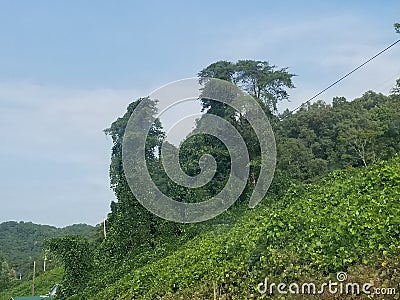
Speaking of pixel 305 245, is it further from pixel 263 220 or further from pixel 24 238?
pixel 24 238

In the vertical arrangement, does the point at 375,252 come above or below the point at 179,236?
below

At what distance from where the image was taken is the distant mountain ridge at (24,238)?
41.8 m

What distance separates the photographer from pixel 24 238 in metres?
46.9

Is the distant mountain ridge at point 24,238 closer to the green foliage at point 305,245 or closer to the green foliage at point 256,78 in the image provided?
the green foliage at point 256,78

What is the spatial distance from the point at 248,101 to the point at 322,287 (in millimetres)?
10758

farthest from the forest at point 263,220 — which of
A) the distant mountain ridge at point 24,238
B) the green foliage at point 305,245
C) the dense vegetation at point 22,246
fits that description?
the distant mountain ridge at point 24,238

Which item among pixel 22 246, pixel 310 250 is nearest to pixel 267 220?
pixel 310 250

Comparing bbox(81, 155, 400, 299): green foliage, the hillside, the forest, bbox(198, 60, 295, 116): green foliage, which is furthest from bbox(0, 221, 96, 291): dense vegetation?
bbox(81, 155, 400, 299): green foliage

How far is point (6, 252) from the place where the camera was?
43.6 m

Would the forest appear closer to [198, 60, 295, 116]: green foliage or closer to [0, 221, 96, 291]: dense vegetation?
[198, 60, 295, 116]: green foliage

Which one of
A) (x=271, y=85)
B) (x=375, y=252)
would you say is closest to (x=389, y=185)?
(x=375, y=252)

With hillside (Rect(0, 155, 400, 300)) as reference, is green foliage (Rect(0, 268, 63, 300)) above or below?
above

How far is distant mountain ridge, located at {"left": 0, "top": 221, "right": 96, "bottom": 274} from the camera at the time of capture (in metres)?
41.8

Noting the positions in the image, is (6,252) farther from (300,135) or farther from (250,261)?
(250,261)
